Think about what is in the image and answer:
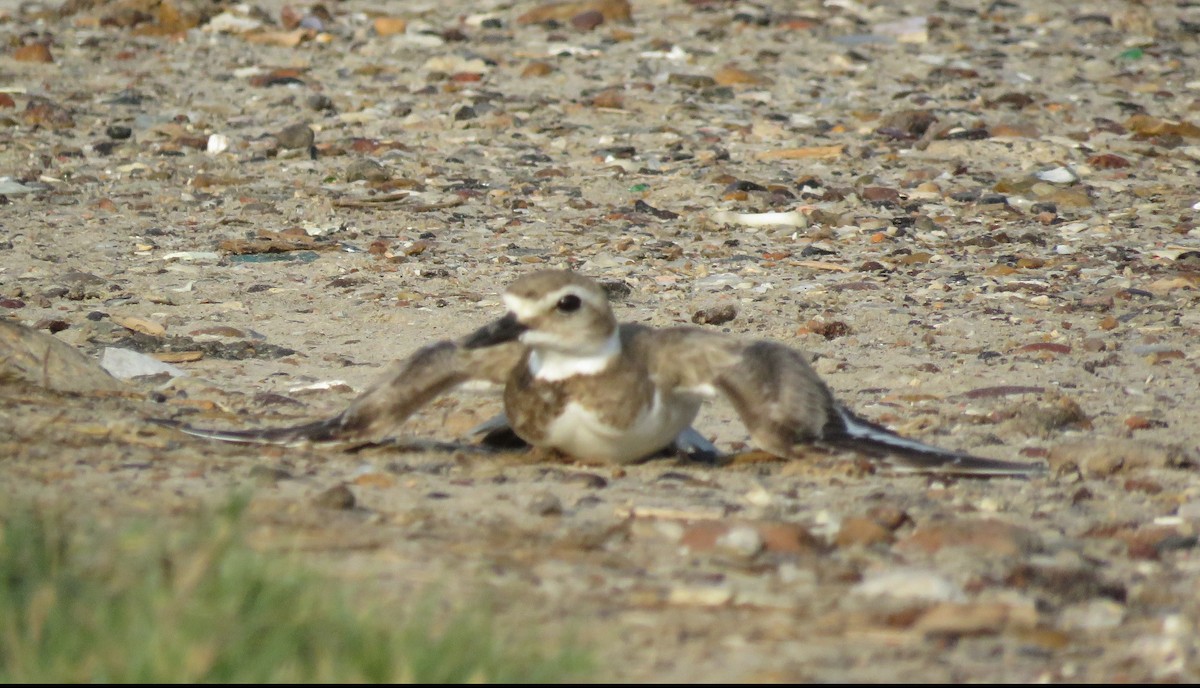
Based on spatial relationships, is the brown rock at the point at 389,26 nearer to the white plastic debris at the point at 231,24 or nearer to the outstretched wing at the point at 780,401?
the white plastic debris at the point at 231,24

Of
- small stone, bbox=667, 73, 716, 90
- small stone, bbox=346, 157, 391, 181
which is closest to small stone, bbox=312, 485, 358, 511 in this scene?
small stone, bbox=346, 157, 391, 181

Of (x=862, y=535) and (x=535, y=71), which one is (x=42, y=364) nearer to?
(x=862, y=535)

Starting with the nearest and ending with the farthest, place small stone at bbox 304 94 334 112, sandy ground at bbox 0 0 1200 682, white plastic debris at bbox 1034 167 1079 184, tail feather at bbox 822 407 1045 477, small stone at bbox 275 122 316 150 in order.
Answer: sandy ground at bbox 0 0 1200 682
tail feather at bbox 822 407 1045 477
white plastic debris at bbox 1034 167 1079 184
small stone at bbox 275 122 316 150
small stone at bbox 304 94 334 112

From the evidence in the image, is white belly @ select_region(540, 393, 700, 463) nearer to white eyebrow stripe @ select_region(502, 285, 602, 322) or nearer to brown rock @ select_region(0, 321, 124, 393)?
white eyebrow stripe @ select_region(502, 285, 602, 322)

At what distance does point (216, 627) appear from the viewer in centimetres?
327

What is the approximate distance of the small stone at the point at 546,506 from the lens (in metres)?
4.63

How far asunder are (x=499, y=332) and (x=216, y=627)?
6.70ft

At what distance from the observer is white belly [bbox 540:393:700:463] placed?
525 cm

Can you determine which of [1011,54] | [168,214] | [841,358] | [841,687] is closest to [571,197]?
[168,214]

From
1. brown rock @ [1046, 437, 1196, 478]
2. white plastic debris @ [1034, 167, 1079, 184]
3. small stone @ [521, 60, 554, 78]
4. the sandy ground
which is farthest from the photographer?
small stone @ [521, 60, 554, 78]

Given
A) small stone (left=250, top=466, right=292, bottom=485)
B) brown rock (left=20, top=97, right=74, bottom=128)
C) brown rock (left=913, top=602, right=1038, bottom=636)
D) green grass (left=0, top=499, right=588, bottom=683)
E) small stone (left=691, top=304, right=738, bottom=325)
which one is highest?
green grass (left=0, top=499, right=588, bottom=683)

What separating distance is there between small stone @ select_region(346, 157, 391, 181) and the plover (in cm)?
445

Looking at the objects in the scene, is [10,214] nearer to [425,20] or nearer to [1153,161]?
[425,20]

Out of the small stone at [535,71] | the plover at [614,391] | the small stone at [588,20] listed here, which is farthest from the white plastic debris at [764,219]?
the small stone at [588,20]
